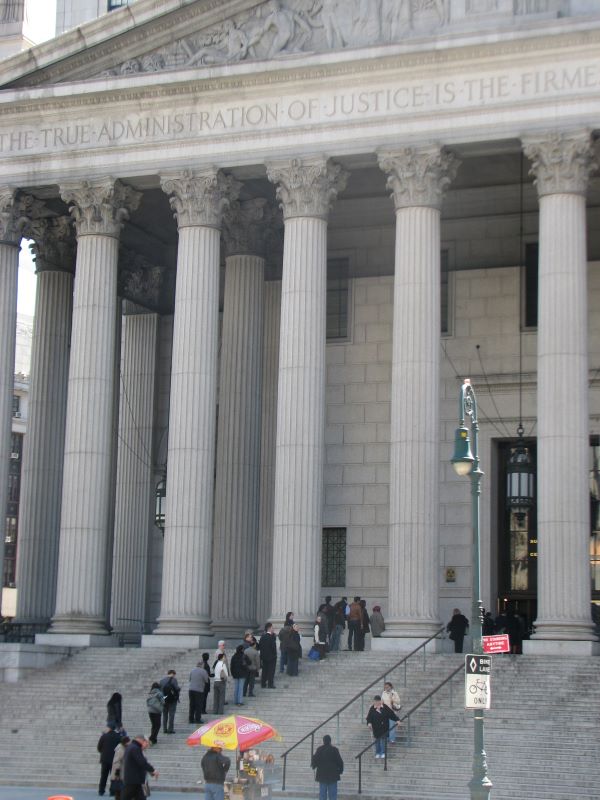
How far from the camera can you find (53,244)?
48.6 m

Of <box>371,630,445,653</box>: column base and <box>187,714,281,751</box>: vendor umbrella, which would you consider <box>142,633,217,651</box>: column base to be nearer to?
<box>371,630,445,653</box>: column base

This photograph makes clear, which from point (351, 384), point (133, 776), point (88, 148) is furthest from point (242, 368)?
point (133, 776)

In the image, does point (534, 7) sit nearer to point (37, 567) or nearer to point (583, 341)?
point (583, 341)

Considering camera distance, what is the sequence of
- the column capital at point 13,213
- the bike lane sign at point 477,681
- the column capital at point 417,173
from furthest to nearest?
1. the column capital at point 13,213
2. the column capital at point 417,173
3. the bike lane sign at point 477,681

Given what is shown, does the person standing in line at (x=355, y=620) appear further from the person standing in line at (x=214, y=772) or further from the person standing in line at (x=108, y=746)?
the person standing in line at (x=214, y=772)

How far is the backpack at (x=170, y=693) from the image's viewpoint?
33781 mm

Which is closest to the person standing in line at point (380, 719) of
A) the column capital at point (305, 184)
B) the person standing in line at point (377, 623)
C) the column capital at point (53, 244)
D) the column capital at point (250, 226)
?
the person standing in line at point (377, 623)

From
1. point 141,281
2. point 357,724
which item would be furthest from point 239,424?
point 357,724

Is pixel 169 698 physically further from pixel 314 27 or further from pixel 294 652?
pixel 314 27

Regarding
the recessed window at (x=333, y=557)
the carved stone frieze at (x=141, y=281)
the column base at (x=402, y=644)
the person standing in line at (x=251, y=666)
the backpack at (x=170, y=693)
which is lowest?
the backpack at (x=170, y=693)

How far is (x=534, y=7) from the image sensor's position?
39.8 metres

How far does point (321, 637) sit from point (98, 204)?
14137mm

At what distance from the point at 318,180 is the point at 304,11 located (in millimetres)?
4906

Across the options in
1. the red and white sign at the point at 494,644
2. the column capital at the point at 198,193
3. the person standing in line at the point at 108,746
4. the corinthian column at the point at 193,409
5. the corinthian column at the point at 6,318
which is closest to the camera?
the red and white sign at the point at 494,644
